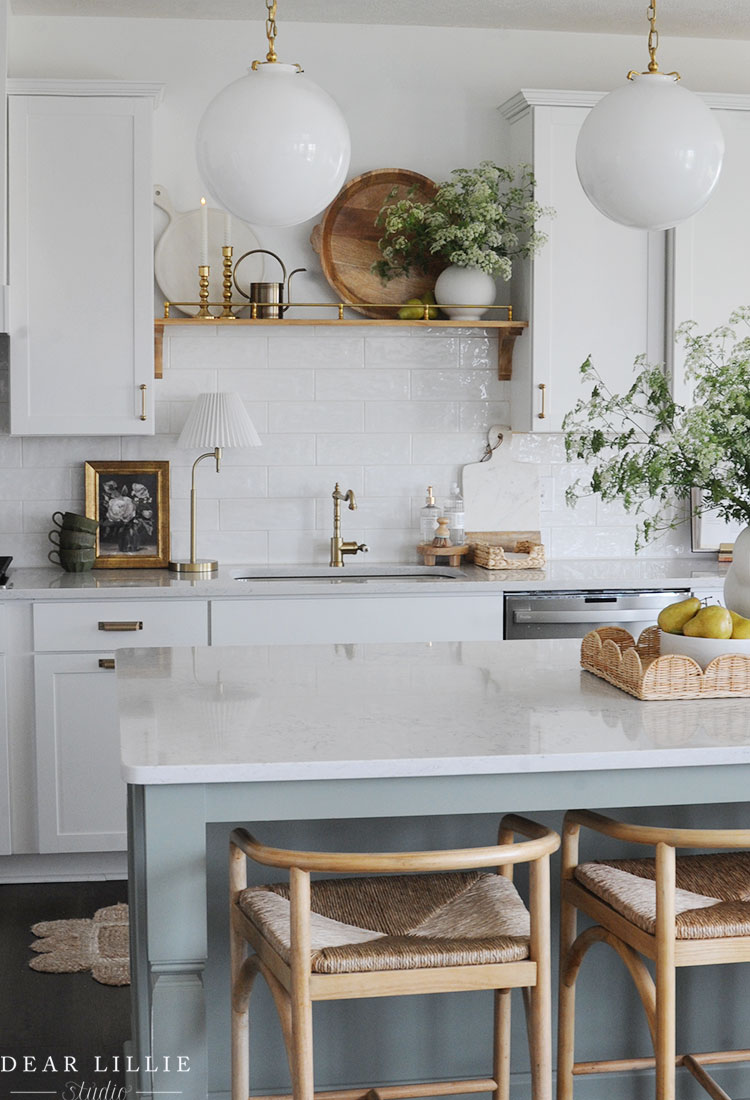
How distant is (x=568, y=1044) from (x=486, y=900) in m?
0.40

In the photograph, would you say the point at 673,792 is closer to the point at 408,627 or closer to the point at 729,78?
the point at 408,627

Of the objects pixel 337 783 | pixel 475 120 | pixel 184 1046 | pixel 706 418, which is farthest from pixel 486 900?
pixel 475 120

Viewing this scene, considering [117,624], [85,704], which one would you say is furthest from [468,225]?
[85,704]

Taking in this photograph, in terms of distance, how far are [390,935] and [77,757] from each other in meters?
2.28

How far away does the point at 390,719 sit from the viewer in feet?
7.02

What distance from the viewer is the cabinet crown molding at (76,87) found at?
407cm

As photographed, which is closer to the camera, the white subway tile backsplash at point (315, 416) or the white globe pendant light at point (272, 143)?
the white globe pendant light at point (272, 143)

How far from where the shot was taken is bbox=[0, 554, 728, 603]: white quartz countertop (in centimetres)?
394

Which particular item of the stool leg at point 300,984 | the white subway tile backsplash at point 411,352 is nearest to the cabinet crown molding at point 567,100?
the white subway tile backsplash at point 411,352

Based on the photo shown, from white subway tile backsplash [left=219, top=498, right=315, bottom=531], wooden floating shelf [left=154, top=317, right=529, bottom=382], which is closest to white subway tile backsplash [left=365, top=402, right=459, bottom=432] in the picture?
wooden floating shelf [left=154, top=317, right=529, bottom=382]

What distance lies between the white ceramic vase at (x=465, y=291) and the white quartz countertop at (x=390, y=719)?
6.21 feet

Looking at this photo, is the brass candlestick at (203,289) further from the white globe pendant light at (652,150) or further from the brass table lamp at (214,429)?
the white globe pendant light at (652,150)

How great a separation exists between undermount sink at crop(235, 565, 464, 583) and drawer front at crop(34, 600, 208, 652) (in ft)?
1.51

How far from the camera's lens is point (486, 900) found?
201 centimetres
